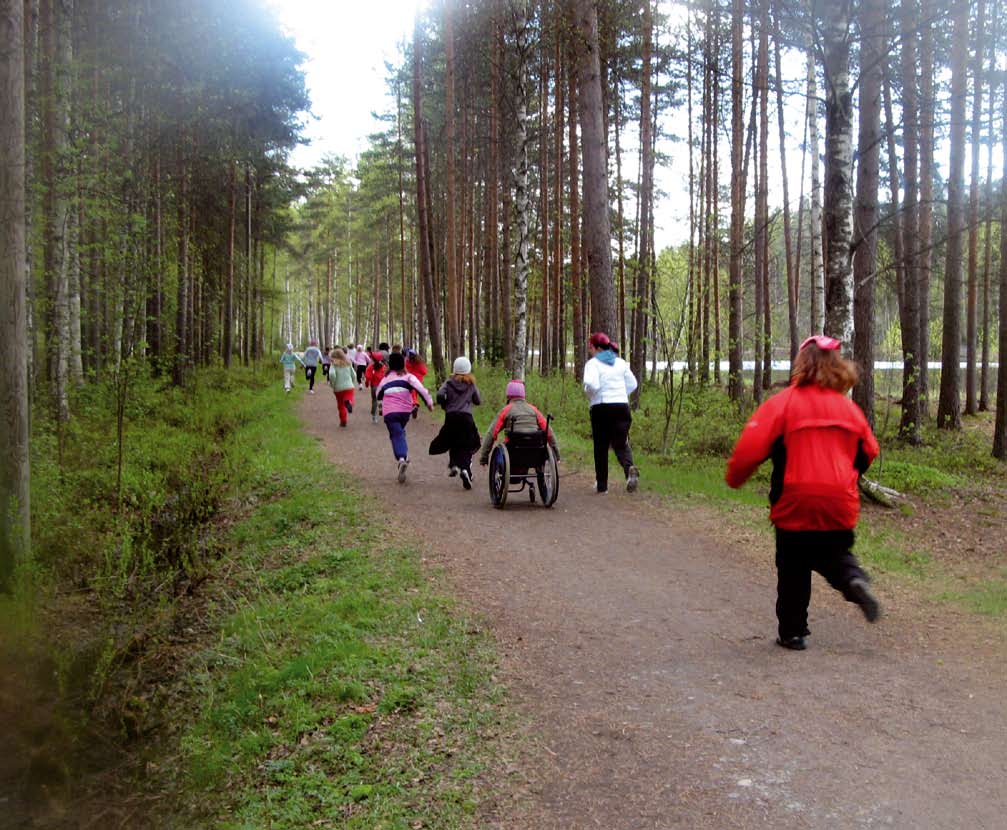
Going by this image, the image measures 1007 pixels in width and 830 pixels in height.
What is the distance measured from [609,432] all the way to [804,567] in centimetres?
583

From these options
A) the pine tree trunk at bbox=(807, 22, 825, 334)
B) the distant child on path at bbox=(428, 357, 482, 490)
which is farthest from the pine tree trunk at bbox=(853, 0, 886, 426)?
the distant child on path at bbox=(428, 357, 482, 490)

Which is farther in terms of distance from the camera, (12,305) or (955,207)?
(955,207)

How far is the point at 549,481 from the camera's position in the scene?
10453mm

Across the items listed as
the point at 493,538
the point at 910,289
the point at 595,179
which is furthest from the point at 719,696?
the point at 910,289

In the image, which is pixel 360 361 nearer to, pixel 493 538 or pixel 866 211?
pixel 866 211

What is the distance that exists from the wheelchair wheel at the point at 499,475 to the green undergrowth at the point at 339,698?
6.49 ft

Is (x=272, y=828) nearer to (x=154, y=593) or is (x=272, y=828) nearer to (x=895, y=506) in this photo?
(x=154, y=593)

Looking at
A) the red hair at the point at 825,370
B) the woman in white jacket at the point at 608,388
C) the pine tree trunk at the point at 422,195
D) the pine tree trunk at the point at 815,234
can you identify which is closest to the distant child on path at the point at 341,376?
the pine tree trunk at the point at 422,195

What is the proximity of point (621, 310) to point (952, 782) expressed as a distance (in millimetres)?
31421

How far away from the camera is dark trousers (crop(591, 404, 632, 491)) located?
10.8 m

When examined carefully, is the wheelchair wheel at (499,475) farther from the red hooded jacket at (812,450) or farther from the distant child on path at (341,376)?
the distant child on path at (341,376)

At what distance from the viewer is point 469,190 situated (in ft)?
104

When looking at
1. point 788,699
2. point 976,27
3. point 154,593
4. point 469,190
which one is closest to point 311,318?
point 469,190

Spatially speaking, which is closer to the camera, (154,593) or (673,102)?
(154,593)
